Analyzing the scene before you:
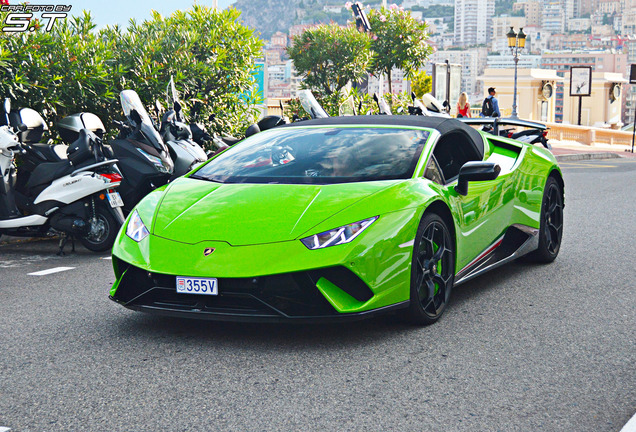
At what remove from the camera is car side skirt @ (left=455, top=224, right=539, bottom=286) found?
580 cm

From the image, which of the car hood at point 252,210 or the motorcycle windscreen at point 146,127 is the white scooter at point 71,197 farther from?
the car hood at point 252,210

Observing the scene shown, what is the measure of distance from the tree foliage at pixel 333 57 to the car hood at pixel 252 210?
70.4 feet

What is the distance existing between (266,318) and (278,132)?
2.13m

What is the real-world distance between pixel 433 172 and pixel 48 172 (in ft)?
14.3

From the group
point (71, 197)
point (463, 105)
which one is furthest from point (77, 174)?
point (463, 105)

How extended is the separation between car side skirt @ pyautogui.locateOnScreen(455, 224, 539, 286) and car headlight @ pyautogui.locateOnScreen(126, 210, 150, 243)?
1.98 metres

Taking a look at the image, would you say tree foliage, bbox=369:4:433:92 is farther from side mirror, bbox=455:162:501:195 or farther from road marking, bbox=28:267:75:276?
side mirror, bbox=455:162:501:195

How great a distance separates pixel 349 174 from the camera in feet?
17.4

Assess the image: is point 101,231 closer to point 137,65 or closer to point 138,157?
point 138,157

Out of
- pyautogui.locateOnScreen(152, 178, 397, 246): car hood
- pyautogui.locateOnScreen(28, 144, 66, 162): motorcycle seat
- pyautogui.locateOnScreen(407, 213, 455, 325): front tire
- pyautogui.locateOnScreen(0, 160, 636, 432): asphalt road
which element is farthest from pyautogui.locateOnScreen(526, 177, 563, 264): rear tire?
pyautogui.locateOnScreen(28, 144, 66, 162): motorcycle seat

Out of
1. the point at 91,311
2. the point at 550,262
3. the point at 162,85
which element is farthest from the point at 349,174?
the point at 162,85

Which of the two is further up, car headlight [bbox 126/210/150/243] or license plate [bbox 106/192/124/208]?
car headlight [bbox 126/210/150/243]

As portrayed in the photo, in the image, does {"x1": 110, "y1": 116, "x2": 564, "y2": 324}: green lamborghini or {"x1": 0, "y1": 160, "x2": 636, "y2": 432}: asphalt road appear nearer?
{"x1": 0, "y1": 160, "x2": 636, "y2": 432}: asphalt road

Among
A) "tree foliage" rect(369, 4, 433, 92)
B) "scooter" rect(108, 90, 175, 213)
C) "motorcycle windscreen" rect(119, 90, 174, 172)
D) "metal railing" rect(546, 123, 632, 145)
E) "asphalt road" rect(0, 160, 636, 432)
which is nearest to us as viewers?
"asphalt road" rect(0, 160, 636, 432)
